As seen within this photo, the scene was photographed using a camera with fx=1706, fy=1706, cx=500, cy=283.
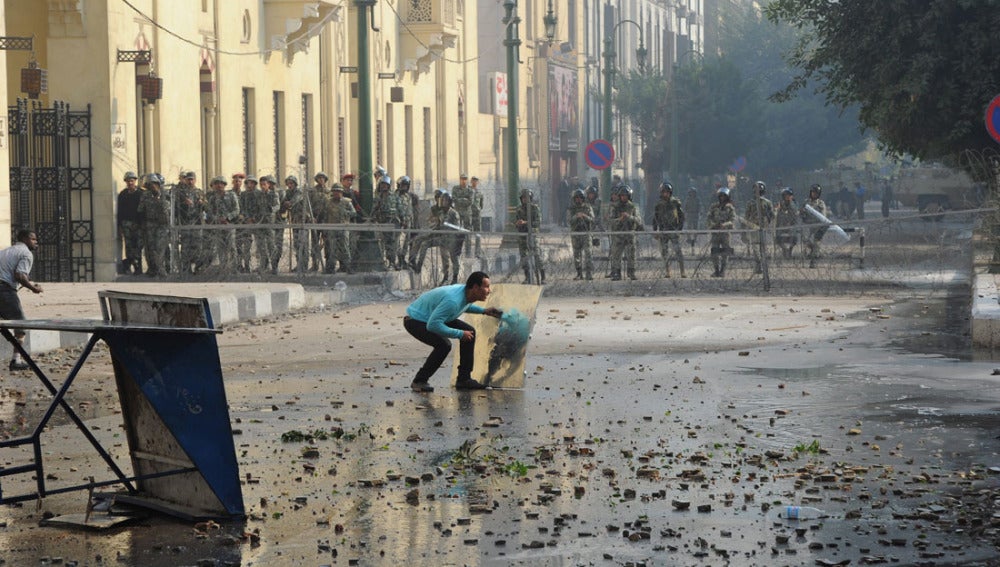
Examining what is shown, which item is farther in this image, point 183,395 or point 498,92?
point 498,92

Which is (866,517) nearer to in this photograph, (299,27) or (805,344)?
(805,344)

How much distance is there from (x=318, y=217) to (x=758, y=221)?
671 centimetres

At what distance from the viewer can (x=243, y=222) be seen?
2575cm

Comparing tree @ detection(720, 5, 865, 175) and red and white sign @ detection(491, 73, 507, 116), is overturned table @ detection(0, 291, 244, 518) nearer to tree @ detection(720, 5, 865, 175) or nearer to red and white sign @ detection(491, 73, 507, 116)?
red and white sign @ detection(491, 73, 507, 116)

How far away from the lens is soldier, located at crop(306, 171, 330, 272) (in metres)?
24.4

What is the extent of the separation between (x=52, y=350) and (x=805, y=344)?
23.3 ft

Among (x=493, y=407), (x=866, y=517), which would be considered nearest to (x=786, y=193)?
(x=493, y=407)

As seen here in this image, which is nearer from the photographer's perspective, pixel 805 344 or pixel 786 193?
pixel 805 344

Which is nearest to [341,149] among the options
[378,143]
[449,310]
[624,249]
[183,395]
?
[378,143]

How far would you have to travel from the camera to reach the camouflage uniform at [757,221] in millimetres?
24094

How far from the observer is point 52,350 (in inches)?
624

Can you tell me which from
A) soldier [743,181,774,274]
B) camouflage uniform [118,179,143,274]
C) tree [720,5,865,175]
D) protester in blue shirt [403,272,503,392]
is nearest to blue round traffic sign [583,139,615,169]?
soldier [743,181,774,274]

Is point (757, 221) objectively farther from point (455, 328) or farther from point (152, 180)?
point (455, 328)

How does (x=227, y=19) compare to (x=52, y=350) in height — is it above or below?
above
